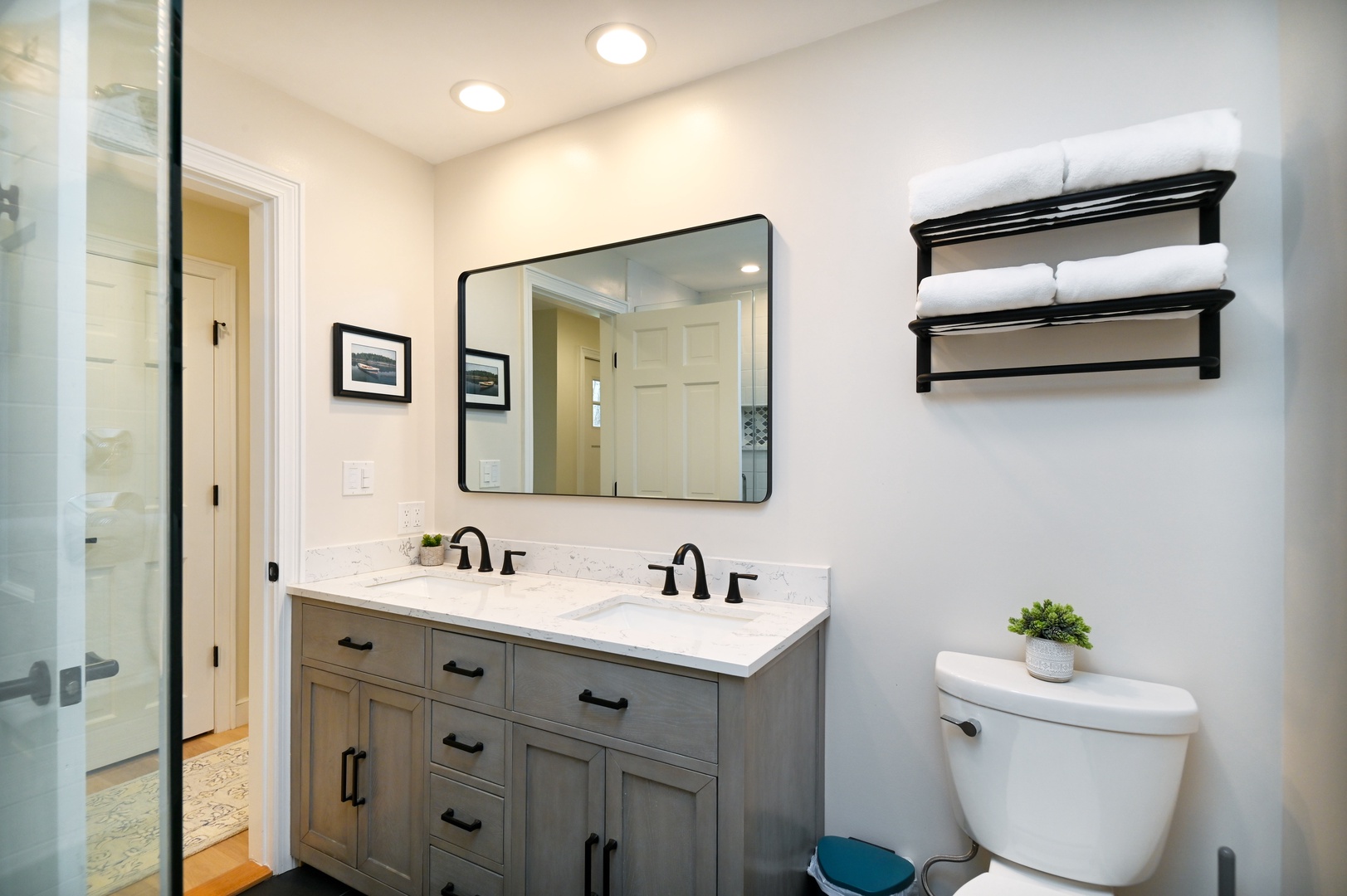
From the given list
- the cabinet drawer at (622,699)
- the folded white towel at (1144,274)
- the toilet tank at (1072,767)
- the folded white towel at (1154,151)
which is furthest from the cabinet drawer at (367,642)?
the folded white towel at (1154,151)

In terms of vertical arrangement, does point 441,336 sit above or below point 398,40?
below

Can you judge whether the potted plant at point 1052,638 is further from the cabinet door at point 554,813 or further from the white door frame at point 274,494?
the white door frame at point 274,494

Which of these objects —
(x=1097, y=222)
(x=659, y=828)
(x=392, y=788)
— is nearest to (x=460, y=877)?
(x=392, y=788)

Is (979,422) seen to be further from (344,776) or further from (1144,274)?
(344,776)

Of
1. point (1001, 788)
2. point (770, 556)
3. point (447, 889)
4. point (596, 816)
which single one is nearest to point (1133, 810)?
point (1001, 788)

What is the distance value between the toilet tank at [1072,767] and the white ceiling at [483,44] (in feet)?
5.47

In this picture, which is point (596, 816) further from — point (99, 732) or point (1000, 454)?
point (1000, 454)

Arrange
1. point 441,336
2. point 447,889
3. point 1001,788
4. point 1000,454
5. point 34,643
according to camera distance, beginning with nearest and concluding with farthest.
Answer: point 34,643, point 1001,788, point 1000,454, point 447,889, point 441,336

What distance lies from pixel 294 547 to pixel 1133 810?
223 centimetres

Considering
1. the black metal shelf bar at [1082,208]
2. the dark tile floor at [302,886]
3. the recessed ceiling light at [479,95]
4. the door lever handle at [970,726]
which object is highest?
the recessed ceiling light at [479,95]

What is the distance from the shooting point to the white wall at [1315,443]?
1.08m

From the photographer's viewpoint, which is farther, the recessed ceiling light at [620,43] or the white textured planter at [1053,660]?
the recessed ceiling light at [620,43]

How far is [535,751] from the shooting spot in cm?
153

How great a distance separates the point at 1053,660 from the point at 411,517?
2.07m
